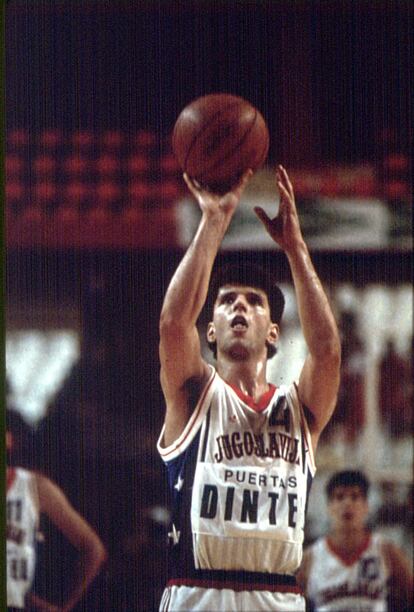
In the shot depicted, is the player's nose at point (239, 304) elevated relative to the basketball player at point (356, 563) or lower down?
elevated

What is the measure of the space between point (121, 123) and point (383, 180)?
29.2 inches

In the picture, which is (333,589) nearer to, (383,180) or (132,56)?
(383,180)

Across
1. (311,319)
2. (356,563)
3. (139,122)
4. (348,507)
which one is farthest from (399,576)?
(139,122)

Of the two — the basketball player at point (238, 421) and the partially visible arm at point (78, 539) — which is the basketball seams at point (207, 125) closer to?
the basketball player at point (238, 421)

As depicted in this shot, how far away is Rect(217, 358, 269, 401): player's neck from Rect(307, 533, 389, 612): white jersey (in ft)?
1.44

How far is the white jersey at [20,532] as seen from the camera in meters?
3.14

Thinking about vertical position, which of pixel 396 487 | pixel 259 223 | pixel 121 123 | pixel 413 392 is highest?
pixel 121 123

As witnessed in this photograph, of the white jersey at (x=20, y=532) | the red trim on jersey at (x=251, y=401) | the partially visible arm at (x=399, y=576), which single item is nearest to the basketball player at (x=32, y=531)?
the white jersey at (x=20, y=532)

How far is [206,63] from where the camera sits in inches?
126

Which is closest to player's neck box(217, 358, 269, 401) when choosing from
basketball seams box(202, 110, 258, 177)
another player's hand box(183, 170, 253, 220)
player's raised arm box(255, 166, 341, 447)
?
player's raised arm box(255, 166, 341, 447)

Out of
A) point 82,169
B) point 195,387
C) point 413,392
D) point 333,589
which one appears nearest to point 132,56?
point 82,169

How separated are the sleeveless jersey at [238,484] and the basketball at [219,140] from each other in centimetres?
54

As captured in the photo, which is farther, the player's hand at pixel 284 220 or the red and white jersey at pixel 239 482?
the player's hand at pixel 284 220

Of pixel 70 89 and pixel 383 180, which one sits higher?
pixel 70 89
